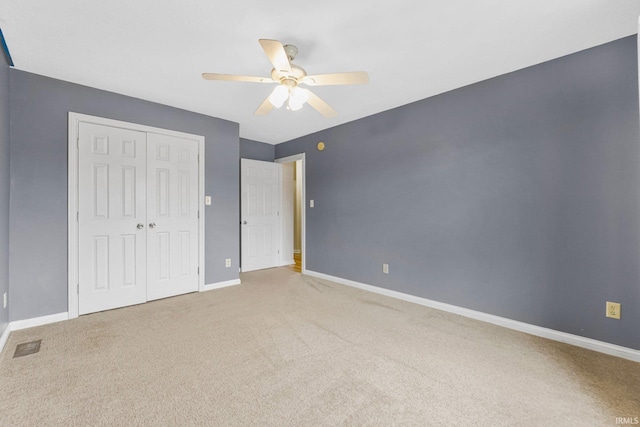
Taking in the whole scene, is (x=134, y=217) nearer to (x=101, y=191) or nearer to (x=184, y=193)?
(x=101, y=191)

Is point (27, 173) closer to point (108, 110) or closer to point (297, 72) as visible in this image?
point (108, 110)

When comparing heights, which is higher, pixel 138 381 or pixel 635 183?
pixel 635 183

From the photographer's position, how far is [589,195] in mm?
2158

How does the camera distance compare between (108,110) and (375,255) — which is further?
(375,255)

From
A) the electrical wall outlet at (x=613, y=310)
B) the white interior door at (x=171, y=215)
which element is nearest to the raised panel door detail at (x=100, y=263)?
the white interior door at (x=171, y=215)

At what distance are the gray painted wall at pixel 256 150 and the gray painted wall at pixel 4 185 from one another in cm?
279

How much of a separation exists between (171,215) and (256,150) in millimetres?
2122

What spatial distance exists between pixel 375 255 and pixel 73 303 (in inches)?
136

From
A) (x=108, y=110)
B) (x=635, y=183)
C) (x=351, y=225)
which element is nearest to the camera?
(x=635, y=183)

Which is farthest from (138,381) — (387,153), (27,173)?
(387,153)

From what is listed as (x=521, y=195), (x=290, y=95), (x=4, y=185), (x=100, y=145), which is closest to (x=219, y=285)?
(x=100, y=145)

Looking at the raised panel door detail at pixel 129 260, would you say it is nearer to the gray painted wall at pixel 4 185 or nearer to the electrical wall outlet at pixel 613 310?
the gray painted wall at pixel 4 185

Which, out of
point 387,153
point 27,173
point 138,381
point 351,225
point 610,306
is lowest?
point 138,381

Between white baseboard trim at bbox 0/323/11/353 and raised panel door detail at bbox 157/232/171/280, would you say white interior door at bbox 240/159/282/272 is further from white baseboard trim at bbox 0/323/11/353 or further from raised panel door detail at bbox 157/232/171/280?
white baseboard trim at bbox 0/323/11/353
